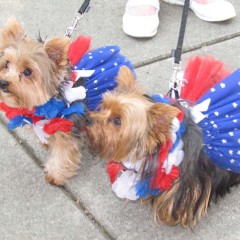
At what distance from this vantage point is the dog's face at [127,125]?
90.4 inches

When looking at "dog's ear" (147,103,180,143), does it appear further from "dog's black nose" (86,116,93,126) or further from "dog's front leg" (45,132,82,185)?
"dog's front leg" (45,132,82,185)

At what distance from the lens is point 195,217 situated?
106 inches

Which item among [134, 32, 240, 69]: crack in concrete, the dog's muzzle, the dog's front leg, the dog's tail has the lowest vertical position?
[134, 32, 240, 69]: crack in concrete

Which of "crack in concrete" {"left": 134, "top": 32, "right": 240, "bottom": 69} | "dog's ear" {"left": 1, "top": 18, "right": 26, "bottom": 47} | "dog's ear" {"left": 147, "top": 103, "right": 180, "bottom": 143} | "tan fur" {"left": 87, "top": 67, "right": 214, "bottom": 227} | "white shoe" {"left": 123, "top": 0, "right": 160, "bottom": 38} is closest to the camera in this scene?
"dog's ear" {"left": 147, "top": 103, "right": 180, "bottom": 143}

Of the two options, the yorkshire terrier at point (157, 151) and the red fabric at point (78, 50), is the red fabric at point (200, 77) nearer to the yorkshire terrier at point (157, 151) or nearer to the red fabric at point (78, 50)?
the yorkshire terrier at point (157, 151)

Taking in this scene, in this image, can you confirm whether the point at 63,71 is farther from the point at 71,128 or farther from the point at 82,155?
the point at 82,155

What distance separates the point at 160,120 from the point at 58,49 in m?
0.70

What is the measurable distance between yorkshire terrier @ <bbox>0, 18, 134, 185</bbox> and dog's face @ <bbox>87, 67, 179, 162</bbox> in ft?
1.07

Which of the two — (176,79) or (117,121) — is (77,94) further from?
(176,79)

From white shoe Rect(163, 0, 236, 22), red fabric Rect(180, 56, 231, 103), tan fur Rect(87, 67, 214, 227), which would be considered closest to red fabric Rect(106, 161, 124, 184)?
tan fur Rect(87, 67, 214, 227)

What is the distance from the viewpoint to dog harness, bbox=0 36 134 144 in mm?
2693

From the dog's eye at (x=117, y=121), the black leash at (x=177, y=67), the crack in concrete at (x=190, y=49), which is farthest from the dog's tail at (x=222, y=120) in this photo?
the crack in concrete at (x=190, y=49)

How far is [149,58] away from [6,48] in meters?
1.54

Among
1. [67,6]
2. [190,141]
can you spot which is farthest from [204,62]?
[67,6]
